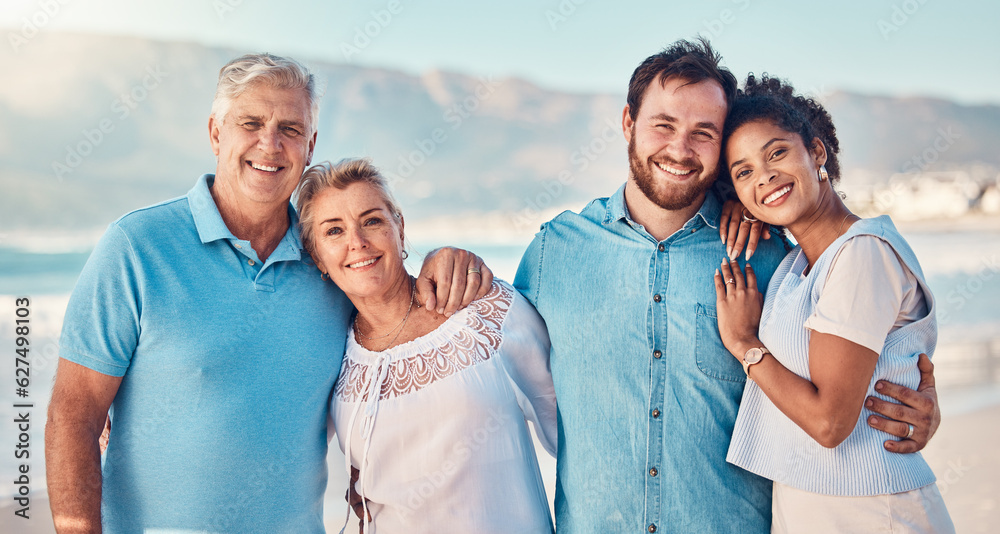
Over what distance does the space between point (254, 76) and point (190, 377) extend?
1045 millimetres

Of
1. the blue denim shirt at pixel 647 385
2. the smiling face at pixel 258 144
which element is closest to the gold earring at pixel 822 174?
the blue denim shirt at pixel 647 385

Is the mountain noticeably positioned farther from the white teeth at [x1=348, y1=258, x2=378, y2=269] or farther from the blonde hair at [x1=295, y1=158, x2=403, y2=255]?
the white teeth at [x1=348, y1=258, x2=378, y2=269]

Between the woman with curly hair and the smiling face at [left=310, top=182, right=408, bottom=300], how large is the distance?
1.17 meters

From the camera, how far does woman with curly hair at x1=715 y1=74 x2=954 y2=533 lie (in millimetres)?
1839

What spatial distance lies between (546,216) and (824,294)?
1580 centimetres

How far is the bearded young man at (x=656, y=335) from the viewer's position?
7.17 ft

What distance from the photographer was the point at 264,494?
2.22 meters

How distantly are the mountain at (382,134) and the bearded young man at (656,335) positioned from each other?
492 inches

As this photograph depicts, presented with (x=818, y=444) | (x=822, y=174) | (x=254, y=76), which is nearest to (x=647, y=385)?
(x=818, y=444)

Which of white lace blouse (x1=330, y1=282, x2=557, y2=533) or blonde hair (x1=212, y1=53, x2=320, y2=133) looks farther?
blonde hair (x1=212, y1=53, x2=320, y2=133)

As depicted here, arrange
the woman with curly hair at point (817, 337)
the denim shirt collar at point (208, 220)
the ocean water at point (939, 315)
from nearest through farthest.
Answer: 1. the woman with curly hair at point (817, 337)
2. the denim shirt collar at point (208, 220)
3. the ocean water at point (939, 315)

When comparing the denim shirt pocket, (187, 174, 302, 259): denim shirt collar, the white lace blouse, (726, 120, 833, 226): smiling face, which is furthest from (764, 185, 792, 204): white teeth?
(187, 174, 302, 259): denim shirt collar

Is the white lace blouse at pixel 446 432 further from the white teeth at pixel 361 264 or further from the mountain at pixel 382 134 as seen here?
the mountain at pixel 382 134

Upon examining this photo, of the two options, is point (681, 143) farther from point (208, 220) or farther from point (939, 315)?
point (939, 315)
